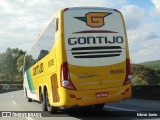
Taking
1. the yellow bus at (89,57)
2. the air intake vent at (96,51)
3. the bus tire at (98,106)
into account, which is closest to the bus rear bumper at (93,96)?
the yellow bus at (89,57)

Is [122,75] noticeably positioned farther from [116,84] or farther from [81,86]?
[81,86]

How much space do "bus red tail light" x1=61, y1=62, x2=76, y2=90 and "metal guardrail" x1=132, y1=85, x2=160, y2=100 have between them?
1032cm

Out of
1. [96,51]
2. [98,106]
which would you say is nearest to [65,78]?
[96,51]

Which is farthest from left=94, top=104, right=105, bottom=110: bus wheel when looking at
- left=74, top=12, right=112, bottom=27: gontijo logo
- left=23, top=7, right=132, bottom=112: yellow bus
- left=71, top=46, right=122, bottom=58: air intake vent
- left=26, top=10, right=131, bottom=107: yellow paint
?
left=74, top=12, right=112, bottom=27: gontijo logo

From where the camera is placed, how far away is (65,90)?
41.3ft

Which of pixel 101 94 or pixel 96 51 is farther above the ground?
pixel 96 51

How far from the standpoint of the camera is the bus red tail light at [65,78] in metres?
12.6

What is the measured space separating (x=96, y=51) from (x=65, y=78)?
4.71ft

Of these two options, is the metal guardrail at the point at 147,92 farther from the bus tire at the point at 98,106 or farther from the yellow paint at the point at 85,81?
the yellow paint at the point at 85,81

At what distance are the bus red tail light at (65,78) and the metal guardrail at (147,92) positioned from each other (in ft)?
33.9

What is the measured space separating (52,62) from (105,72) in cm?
212

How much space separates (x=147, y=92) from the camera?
23.5 metres

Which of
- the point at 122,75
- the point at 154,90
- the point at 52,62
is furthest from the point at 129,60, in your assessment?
the point at 154,90

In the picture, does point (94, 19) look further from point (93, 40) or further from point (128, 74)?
point (128, 74)
